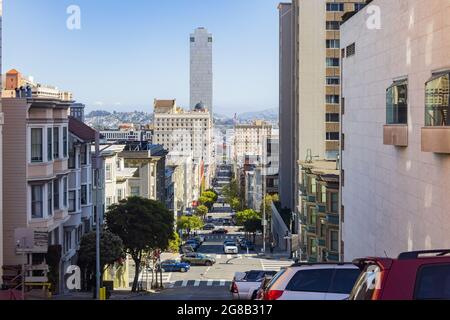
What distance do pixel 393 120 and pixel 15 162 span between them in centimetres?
1260

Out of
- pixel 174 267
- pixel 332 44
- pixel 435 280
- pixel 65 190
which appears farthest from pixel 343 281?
pixel 332 44

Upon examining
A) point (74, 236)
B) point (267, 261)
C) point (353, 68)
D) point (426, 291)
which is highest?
point (353, 68)

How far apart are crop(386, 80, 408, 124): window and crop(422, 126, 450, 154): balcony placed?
5240 mm

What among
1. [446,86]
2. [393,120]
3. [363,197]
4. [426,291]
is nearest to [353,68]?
[363,197]

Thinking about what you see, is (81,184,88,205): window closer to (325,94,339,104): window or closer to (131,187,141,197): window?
(131,187,141,197): window

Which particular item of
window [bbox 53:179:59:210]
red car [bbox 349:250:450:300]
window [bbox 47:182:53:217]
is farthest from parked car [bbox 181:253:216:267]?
red car [bbox 349:250:450:300]

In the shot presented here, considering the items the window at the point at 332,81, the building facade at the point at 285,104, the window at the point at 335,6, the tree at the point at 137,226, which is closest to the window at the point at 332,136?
the window at the point at 332,81

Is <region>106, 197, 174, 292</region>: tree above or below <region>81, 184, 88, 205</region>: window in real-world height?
below

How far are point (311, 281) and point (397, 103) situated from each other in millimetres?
16175

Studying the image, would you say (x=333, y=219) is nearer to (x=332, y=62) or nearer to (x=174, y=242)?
(x=174, y=242)

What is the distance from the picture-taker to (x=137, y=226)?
47156mm

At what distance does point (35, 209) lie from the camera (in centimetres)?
3144

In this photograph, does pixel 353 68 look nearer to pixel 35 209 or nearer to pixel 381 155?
pixel 381 155

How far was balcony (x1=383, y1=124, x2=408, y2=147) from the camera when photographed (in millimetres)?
25219
